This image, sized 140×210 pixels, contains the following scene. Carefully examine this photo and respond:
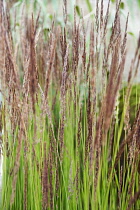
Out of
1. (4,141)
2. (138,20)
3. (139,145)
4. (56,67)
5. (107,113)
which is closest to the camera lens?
(107,113)

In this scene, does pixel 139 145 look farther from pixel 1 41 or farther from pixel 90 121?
pixel 1 41

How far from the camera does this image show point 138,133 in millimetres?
889

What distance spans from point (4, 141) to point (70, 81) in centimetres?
31

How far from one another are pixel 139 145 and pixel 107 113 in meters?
0.31

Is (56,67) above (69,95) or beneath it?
above

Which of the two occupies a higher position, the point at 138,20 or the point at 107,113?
the point at 138,20

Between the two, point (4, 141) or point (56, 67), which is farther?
point (56, 67)

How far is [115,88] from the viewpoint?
64 cm

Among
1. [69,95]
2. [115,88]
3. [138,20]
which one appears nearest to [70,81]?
[69,95]

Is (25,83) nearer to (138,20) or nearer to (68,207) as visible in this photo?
(68,207)

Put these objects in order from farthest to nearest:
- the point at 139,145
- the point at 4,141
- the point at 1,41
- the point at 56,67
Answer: the point at 56,67, the point at 4,141, the point at 139,145, the point at 1,41

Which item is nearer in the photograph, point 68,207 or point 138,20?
point 68,207

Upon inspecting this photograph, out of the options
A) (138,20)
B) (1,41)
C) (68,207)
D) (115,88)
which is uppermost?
(138,20)

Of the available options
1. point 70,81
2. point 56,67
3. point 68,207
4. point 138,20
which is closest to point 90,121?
point 70,81
